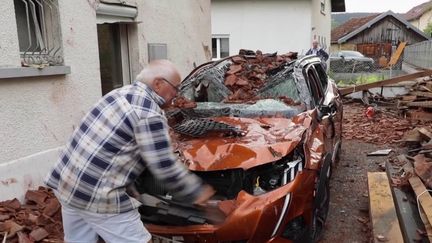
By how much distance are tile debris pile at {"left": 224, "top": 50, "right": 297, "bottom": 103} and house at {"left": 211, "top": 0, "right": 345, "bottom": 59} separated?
37.9 ft

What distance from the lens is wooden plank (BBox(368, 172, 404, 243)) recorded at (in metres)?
3.94

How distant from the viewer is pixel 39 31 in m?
5.06

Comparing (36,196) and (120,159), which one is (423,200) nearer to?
(120,159)

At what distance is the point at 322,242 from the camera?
428cm

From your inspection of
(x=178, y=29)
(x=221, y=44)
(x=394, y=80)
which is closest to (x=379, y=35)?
(x=221, y=44)

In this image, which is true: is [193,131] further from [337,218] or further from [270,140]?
[337,218]

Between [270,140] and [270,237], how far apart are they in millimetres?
932

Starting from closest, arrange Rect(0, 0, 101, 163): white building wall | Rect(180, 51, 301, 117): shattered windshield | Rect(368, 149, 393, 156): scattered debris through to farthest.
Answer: Rect(0, 0, 101, 163): white building wall, Rect(180, 51, 301, 117): shattered windshield, Rect(368, 149, 393, 156): scattered debris

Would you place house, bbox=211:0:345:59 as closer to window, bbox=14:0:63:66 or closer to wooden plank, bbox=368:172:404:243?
wooden plank, bbox=368:172:404:243

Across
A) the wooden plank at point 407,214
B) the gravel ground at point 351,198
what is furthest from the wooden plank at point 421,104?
the wooden plank at point 407,214

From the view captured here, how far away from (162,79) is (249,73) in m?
3.35

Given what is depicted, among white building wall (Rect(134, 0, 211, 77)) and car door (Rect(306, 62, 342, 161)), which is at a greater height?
white building wall (Rect(134, 0, 211, 77))

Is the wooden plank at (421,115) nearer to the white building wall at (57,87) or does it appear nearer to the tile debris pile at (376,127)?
the tile debris pile at (376,127)

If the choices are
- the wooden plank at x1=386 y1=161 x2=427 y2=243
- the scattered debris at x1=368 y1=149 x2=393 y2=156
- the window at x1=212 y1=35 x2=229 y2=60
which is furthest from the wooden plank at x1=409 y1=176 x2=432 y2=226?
the window at x1=212 y1=35 x2=229 y2=60
